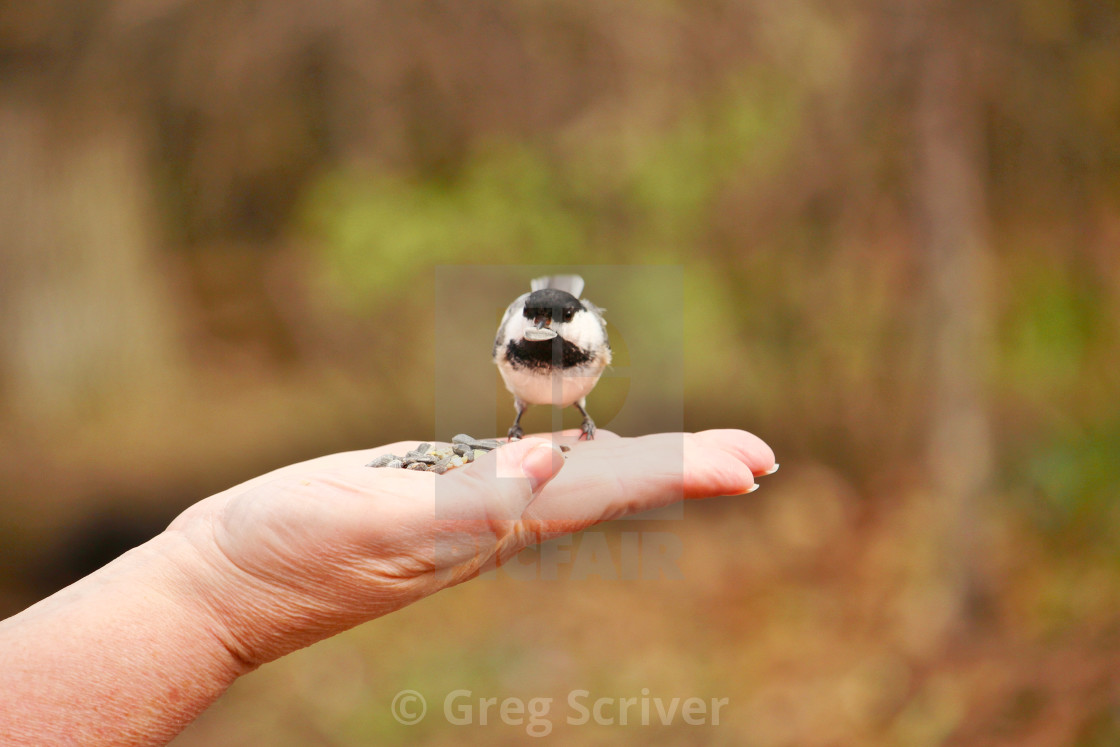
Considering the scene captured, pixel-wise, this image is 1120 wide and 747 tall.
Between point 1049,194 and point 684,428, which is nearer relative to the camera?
point 1049,194

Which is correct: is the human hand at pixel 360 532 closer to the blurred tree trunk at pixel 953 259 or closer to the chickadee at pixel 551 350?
the chickadee at pixel 551 350

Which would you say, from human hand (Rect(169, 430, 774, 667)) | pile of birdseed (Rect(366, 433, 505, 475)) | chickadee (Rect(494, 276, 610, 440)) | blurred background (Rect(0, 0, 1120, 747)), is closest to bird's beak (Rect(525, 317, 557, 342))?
chickadee (Rect(494, 276, 610, 440))

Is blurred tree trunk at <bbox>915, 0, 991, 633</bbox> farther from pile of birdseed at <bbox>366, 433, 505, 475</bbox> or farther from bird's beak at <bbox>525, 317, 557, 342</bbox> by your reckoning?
pile of birdseed at <bbox>366, 433, 505, 475</bbox>

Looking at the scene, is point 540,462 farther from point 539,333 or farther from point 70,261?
point 70,261

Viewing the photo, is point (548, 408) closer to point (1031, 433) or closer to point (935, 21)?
point (1031, 433)

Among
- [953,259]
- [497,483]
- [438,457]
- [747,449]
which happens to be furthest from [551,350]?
[953,259]

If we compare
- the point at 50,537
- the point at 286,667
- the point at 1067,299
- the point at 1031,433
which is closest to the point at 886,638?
the point at 1031,433
